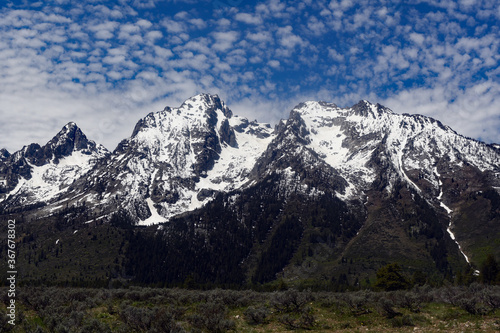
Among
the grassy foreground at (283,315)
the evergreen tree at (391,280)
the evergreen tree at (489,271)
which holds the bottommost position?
the evergreen tree at (489,271)

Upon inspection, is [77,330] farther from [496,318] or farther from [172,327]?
[496,318]

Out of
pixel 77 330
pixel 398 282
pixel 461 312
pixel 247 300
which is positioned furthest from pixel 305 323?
pixel 398 282

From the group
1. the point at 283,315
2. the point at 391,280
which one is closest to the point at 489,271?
the point at 391,280

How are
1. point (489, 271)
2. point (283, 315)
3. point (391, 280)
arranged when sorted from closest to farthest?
point (283, 315), point (391, 280), point (489, 271)

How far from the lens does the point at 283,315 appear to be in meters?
34.9

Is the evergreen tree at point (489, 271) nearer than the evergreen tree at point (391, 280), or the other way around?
the evergreen tree at point (391, 280)

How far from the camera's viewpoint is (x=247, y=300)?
4359 centimetres

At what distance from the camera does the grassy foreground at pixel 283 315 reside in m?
30.0

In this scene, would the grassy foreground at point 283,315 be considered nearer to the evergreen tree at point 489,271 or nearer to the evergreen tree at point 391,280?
the evergreen tree at point 391,280

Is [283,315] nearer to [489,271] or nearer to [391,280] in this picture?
[391,280]

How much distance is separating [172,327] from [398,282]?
281ft

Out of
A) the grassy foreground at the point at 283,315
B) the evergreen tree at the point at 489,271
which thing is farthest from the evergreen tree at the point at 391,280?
the grassy foreground at the point at 283,315

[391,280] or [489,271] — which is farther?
[489,271]

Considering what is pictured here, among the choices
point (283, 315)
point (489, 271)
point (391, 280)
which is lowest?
point (489, 271)
